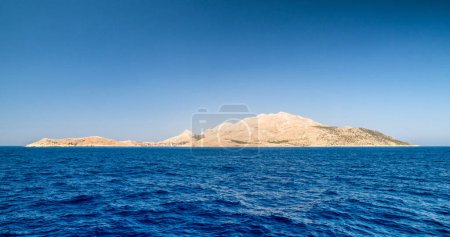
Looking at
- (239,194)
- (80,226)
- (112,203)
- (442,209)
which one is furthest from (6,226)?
(442,209)

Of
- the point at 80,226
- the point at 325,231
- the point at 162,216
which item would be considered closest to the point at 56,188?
the point at 80,226

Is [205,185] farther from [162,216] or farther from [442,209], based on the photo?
[442,209]

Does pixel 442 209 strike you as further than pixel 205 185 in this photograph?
No

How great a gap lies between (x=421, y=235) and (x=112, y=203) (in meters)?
28.4

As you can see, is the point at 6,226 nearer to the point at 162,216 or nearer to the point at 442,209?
the point at 162,216

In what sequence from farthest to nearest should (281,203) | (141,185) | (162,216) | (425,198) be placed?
(141,185) < (425,198) < (281,203) < (162,216)

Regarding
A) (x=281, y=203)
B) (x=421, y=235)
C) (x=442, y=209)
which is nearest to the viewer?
(x=421, y=235)

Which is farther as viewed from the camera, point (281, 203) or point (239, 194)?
point (239, 194)

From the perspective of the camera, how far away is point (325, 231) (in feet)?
62.7

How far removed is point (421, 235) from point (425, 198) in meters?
15.9

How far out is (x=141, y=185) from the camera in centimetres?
3831

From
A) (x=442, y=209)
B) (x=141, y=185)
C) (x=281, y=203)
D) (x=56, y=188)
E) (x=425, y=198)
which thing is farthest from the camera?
(x=141, y=185)

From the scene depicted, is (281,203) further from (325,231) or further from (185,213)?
(185,213)

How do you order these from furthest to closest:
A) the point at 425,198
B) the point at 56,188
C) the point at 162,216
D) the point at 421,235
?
the point at 56,188, the point at 425,198, the point at 162,216, the point at 421,235
